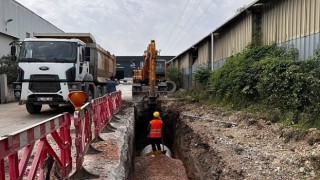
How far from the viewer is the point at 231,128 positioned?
11414mm

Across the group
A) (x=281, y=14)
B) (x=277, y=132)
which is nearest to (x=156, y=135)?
(x=277, y=132)

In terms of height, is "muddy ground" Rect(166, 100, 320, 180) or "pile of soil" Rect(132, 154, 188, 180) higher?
"muddy ground" Rect(166, 100, 320, 180)

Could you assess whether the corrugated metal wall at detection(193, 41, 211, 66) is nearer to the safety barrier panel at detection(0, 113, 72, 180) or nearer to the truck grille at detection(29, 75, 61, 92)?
the truck grille at detection(29, 75, 61, 92)

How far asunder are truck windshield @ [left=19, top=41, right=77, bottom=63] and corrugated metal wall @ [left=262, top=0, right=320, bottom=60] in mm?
7445

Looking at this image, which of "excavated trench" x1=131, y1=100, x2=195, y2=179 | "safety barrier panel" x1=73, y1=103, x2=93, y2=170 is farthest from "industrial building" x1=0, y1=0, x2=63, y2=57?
"safety barrier panel" x1=73, y1=103, x2=93, y2=170

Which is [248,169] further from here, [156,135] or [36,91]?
[36,91]

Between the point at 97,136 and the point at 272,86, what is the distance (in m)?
5.49

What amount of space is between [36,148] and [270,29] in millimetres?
12410

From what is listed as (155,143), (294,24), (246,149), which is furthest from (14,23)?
(246,149)

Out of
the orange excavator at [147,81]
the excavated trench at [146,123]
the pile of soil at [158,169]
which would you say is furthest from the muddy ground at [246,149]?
the orange excavator at [147,81]

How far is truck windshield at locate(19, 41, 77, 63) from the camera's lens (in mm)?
13391

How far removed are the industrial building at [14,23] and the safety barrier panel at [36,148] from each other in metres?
23.5

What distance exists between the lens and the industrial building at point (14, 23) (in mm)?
27016

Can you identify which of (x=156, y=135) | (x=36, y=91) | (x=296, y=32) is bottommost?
(x=156, y=135)
